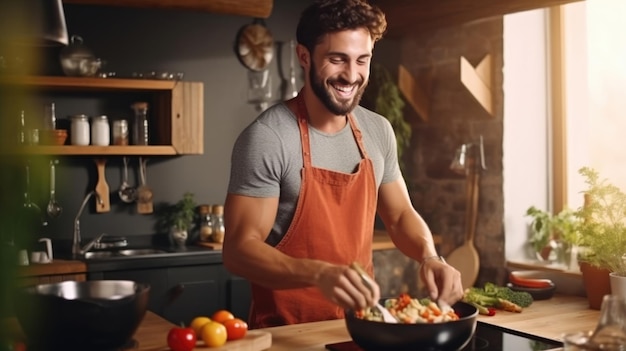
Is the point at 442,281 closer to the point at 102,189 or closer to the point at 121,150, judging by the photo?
the point at 121,150

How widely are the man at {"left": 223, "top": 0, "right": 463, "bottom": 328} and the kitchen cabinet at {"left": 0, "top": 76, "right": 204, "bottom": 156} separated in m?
2.10

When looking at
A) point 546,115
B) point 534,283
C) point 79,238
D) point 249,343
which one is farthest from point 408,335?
point 79,238

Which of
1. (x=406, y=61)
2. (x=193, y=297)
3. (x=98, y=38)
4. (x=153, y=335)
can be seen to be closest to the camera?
(x=153, y=335)

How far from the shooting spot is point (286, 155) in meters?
2.70

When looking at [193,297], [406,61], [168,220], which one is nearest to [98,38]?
[168,220]

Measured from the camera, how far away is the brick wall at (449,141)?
463 cm

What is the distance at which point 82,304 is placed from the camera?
1.76 meters

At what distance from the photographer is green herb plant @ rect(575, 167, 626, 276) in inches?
114

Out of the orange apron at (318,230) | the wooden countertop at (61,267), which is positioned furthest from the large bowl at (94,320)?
the wooden countertop at (61,267)

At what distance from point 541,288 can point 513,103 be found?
1590mm

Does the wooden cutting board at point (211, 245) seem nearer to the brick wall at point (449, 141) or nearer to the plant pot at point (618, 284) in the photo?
the brick wall at point (449, 141)

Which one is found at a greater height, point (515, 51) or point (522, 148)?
point (515, 51)

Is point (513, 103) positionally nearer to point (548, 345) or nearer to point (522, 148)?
point (522, 148)

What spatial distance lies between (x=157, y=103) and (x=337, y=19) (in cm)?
259
